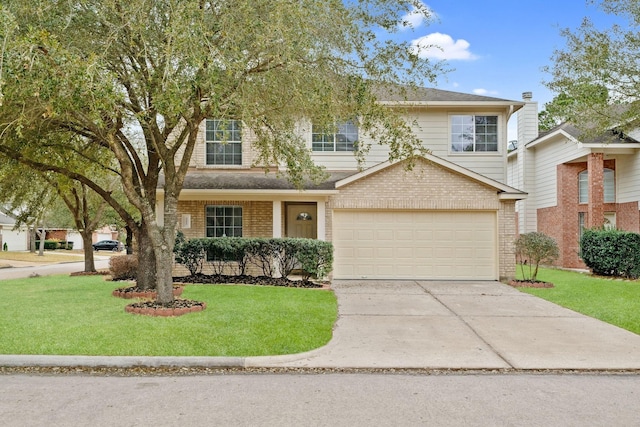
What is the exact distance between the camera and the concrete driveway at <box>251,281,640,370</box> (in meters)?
6.66

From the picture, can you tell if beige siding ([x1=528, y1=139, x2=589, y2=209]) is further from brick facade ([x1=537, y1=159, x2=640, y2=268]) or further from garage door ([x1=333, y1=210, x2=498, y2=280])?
garage door ([x1=333, y1=210, x2=498, y2=280])

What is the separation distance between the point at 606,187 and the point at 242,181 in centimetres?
1423

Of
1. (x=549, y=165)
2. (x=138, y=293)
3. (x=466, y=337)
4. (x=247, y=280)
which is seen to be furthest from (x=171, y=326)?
(x=549, y=165)

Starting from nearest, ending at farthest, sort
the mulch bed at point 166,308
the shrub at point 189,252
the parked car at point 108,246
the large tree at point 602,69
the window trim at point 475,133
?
the mulch bed at point 166,308 < the large tree at point 602,69 < the shrub at point 189,252 < the window trim at point 475,133 < the parked car at point 108,246

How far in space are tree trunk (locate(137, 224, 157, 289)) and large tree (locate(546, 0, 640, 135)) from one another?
1169 centimetres

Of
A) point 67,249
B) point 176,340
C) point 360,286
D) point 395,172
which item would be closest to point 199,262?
point 360,286

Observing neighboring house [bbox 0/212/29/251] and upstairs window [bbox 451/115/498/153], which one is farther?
neighboring house [bbox 0/212/29/251]

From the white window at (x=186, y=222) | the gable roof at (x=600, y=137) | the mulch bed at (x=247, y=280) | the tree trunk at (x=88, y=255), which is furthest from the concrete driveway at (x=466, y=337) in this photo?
the tree trunk at (x=88, y=255)

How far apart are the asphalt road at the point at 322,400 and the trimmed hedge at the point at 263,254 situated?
311 inches

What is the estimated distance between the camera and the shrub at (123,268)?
15.9m

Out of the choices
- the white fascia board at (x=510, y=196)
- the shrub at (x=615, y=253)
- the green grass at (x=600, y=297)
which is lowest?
the green grass at (x=600, y=297)

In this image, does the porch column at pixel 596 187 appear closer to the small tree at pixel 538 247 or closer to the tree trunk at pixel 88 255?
the small tree at pixel 538 247

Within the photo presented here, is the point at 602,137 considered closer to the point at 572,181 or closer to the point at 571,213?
the point at 572,181

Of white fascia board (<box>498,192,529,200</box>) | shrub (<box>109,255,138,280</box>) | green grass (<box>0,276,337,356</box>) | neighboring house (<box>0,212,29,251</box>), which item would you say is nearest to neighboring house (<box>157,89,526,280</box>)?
white fascia board (<box>498,192,529,200</box>)
